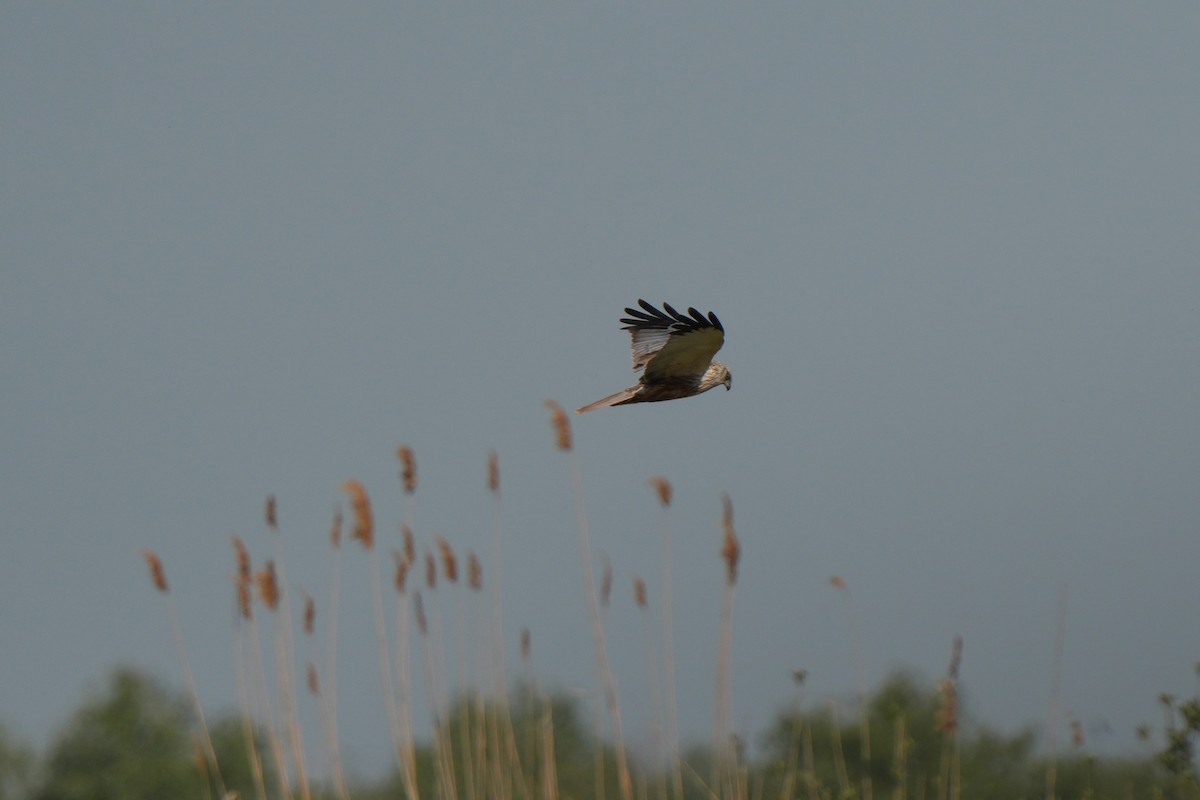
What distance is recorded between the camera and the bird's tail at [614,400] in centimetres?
777

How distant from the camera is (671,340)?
25.8 feet

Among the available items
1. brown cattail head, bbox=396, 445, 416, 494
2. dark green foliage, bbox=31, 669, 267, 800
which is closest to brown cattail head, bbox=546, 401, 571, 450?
brown cattail head, bbox=396, 445, 416, 494

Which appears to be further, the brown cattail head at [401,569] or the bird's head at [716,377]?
the bird's head at [716,377]

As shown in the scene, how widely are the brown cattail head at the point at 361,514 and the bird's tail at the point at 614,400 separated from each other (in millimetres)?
1900

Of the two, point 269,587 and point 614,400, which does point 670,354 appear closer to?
point 614,400

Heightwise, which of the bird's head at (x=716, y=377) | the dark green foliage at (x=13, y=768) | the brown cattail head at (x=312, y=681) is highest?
the bird's head at (x=716, y=377)

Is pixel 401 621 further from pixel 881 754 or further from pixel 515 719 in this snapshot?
pixel 881 754

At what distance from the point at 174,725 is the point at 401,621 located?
2268cm

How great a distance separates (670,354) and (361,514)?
2487 mm

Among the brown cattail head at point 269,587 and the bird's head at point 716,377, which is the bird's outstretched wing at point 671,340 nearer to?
the bird's head at point 716,377

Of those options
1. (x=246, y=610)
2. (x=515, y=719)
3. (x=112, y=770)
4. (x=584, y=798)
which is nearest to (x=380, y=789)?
(x=515, y=719)

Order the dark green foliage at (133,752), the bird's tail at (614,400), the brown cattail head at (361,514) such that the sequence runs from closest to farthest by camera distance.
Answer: the brown cattail head at (361,514)
the bird's tail at (614,400)
the dark green foliage at (133,752)

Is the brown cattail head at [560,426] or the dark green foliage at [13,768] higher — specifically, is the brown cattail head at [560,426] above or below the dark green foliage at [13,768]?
above

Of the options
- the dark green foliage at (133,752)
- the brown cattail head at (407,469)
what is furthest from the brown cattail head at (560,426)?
the dark green foliage at (133,752)
